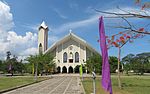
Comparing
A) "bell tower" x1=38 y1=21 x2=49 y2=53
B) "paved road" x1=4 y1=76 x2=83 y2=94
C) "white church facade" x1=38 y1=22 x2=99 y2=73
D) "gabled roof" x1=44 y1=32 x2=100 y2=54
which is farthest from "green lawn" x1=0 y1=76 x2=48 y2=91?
"bell tower" x1=38 y1=21 x2=49 y2=53

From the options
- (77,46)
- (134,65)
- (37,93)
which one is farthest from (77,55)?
(37,93)

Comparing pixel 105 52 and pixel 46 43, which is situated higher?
pixel 46 43

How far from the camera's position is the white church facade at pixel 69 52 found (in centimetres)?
7200

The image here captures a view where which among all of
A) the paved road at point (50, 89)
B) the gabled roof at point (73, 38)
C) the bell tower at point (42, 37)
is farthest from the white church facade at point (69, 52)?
the paved road at point (50, 89)

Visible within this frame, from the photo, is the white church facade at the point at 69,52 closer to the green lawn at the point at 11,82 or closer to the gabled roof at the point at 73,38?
the gabled roof at the point at 73,38

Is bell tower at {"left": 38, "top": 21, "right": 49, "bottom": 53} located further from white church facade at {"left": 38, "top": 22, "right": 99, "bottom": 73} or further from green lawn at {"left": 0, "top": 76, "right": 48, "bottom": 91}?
green lawn at {"left": 0, "top": 76, "right": 48, "bottom": 91}

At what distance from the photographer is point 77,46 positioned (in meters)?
72.8

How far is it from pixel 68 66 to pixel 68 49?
494 centimetres

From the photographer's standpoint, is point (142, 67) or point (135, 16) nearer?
point (135, 16)

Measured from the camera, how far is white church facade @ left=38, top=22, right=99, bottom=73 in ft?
236

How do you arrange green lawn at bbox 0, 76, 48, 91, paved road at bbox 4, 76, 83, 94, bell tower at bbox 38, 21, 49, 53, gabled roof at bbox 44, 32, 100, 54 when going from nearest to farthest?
1. paved road at bbox 4, 76, 83, 94
2. green lawn at bbox 0, 76, 48, 91
3. gabled roof at bbox 44, 32, 100, 54
4. bell tower at bbox 38, 21, 49, 53

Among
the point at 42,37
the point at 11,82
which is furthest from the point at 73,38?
the point at 11,82

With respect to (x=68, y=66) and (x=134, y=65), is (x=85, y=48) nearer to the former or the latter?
(x=68, y=66)

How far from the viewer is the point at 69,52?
72625 mm
